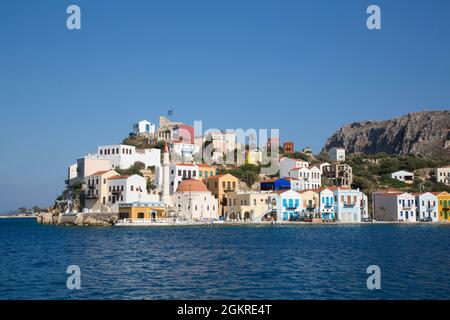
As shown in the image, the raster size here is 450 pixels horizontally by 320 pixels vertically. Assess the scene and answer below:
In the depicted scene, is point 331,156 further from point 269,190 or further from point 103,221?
point 103,221

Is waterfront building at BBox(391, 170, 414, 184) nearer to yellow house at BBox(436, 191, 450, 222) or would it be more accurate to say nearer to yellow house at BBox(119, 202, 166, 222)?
yellow house at BBox(436, 191, 450, 222)

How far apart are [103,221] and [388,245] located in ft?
121

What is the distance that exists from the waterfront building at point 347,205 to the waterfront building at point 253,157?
69.6 ft

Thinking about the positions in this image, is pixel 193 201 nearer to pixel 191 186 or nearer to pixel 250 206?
pixel 191 186

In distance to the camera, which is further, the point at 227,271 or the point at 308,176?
the point at 308,176

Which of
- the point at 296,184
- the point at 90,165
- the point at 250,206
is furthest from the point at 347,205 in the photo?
the point at 90,165

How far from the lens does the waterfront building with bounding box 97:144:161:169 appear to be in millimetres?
71688

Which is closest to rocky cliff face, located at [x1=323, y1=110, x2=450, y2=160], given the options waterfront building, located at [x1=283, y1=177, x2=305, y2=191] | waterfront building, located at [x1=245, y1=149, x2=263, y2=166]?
waterfront building, located at [x1=245, y1=149, x2=263, y2=166]

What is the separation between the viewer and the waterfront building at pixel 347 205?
221ft

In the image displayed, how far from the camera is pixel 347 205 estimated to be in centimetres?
6769

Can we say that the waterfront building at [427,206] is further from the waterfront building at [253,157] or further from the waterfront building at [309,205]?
the waterfront building at [253,157]

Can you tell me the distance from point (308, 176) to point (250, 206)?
14.9 metres

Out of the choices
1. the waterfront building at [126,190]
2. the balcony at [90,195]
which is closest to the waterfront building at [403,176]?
the waterfront building at [126,190]
